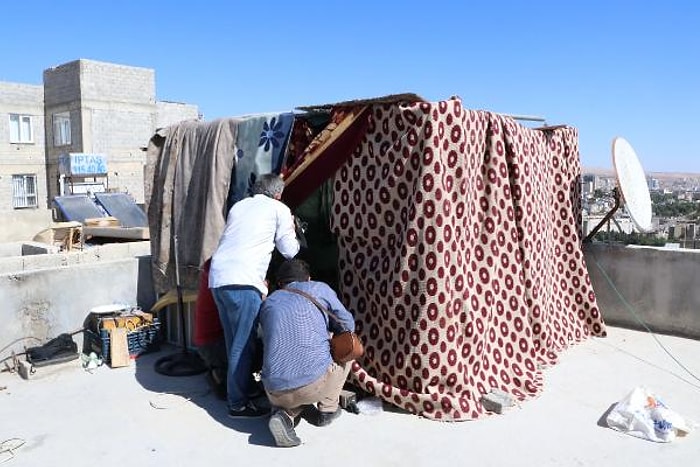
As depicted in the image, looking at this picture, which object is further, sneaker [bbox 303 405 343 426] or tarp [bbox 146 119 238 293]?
tarp [bbox 146 119 238 293]

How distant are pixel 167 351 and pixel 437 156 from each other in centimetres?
348

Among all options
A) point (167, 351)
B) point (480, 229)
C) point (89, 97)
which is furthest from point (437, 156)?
point (89, 97)

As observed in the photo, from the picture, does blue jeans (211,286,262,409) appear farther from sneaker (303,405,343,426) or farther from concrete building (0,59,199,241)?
concrete building (0,59,199,241)

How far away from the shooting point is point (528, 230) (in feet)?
17.9

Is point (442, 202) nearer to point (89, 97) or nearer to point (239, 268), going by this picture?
point (239, 268)

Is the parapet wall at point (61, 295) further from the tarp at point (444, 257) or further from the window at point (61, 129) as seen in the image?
the window at point (61, 129)

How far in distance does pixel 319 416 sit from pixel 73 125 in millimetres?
26266

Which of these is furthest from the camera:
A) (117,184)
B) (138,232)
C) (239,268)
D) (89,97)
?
(117,184)

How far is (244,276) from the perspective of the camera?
4.36 meters

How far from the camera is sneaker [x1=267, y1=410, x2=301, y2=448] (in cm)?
392

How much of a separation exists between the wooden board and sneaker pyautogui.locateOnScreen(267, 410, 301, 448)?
2.29 metres

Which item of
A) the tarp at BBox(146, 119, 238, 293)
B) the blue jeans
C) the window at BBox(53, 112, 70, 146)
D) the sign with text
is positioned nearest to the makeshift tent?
the tarp at BBox(146, 119, 238, 293)

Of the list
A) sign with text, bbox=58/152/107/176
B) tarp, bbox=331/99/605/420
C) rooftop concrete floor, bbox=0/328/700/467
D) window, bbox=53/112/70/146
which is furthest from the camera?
window, bbox=53/112/70/146

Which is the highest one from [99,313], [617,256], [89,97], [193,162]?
[89,97]
